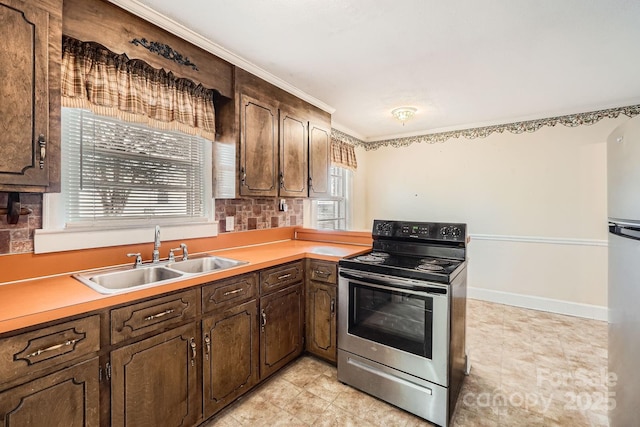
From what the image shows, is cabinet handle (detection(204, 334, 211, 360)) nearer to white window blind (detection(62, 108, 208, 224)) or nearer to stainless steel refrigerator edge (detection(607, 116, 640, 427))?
white window blind (detection(62, 108, 208, 224))

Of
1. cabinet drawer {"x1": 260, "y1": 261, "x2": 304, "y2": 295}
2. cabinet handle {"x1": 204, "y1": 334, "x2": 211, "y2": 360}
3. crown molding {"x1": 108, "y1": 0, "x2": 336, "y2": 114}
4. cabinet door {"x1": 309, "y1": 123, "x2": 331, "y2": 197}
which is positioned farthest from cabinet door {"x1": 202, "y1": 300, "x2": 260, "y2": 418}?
crown molding {"x1": 108, "y1": 0, "x2": 336, "y2": 114}

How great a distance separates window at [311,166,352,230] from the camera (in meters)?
3.96

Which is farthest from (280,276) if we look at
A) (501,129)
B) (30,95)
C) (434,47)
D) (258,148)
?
(501,129)

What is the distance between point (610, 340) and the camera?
1548 mm

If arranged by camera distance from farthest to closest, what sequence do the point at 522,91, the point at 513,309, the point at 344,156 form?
the point at 344,156 < the point at 513,309 < the point at 522,91

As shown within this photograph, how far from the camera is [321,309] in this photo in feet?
7.54

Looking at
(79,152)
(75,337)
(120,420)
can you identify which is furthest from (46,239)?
(120,420)

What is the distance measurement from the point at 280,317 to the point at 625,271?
1.94 meters

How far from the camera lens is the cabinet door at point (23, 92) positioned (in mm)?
1193

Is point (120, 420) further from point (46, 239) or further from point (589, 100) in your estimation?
point (589, 100)

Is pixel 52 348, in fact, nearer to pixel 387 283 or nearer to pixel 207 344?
pixel 207 344

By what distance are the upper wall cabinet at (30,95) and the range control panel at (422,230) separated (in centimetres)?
216

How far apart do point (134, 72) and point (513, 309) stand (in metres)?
4.51

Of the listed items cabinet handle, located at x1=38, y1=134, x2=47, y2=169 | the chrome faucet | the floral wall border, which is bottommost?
the chrome faucet
